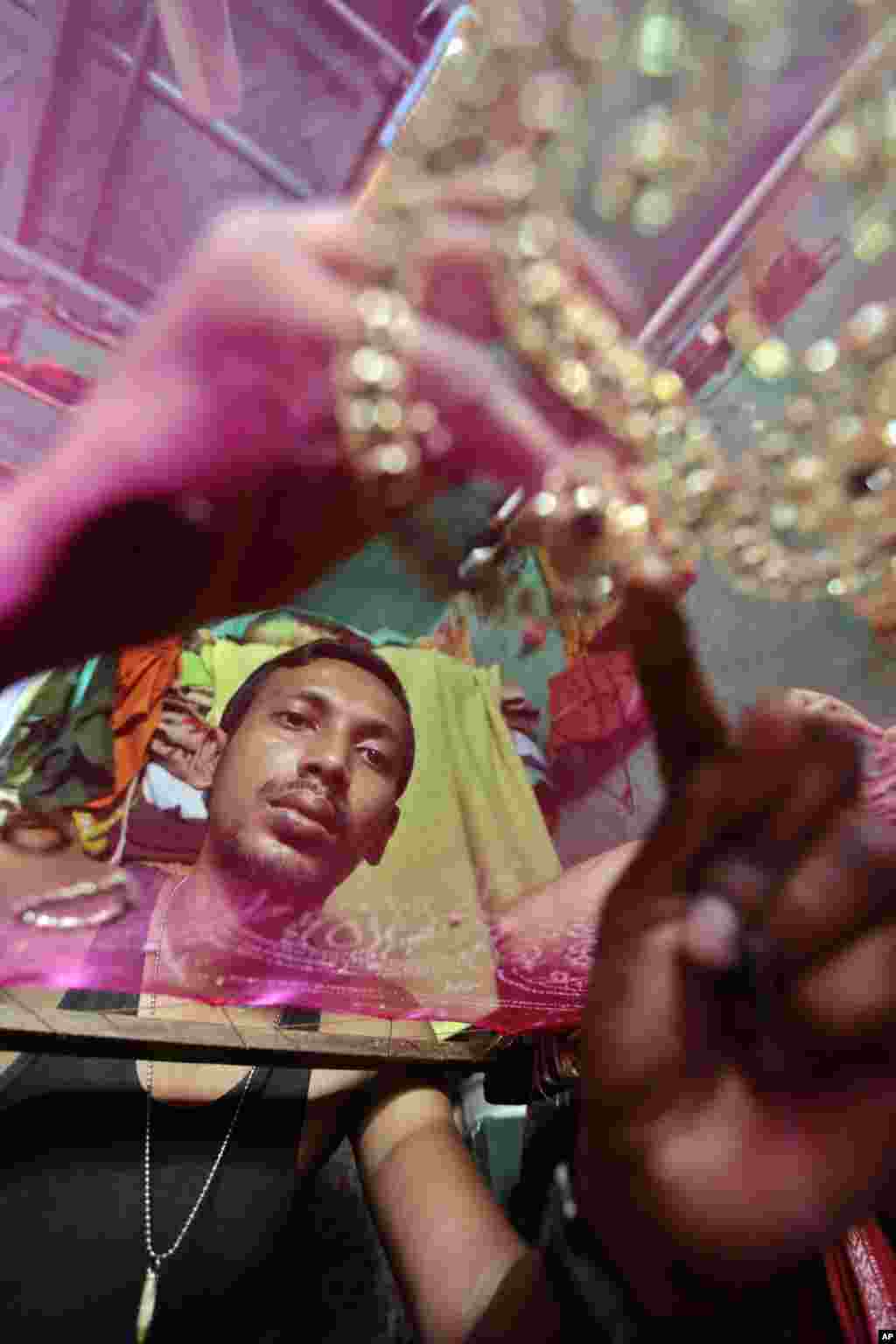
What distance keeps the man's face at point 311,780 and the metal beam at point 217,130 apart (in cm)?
36

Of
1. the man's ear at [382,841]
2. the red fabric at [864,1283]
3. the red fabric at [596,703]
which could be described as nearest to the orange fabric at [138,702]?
the man's ear at [382,841]

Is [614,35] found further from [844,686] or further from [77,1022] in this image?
[77,1022]

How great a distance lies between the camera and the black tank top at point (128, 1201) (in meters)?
0.75

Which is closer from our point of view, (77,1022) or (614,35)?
(614,35)

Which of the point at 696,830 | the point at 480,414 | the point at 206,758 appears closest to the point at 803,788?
the point at 696,830

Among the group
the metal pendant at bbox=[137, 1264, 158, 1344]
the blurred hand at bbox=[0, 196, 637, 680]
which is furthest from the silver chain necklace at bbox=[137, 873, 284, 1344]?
the blurred hand at bbox=[0, 196, 637, 680]

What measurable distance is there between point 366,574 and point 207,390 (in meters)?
0.19

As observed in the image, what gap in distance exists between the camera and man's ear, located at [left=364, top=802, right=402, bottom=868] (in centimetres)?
67

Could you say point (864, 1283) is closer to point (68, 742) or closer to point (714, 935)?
point (714, 935)

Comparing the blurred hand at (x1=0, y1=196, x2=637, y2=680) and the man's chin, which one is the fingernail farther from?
the man's chin

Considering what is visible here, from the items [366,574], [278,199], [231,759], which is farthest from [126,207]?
[231,759]

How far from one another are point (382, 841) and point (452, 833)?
74 millimetres

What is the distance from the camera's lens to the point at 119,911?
2.16 ft

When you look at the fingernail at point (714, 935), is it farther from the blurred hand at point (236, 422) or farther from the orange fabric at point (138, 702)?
the orange fabric at point (138, 702)
